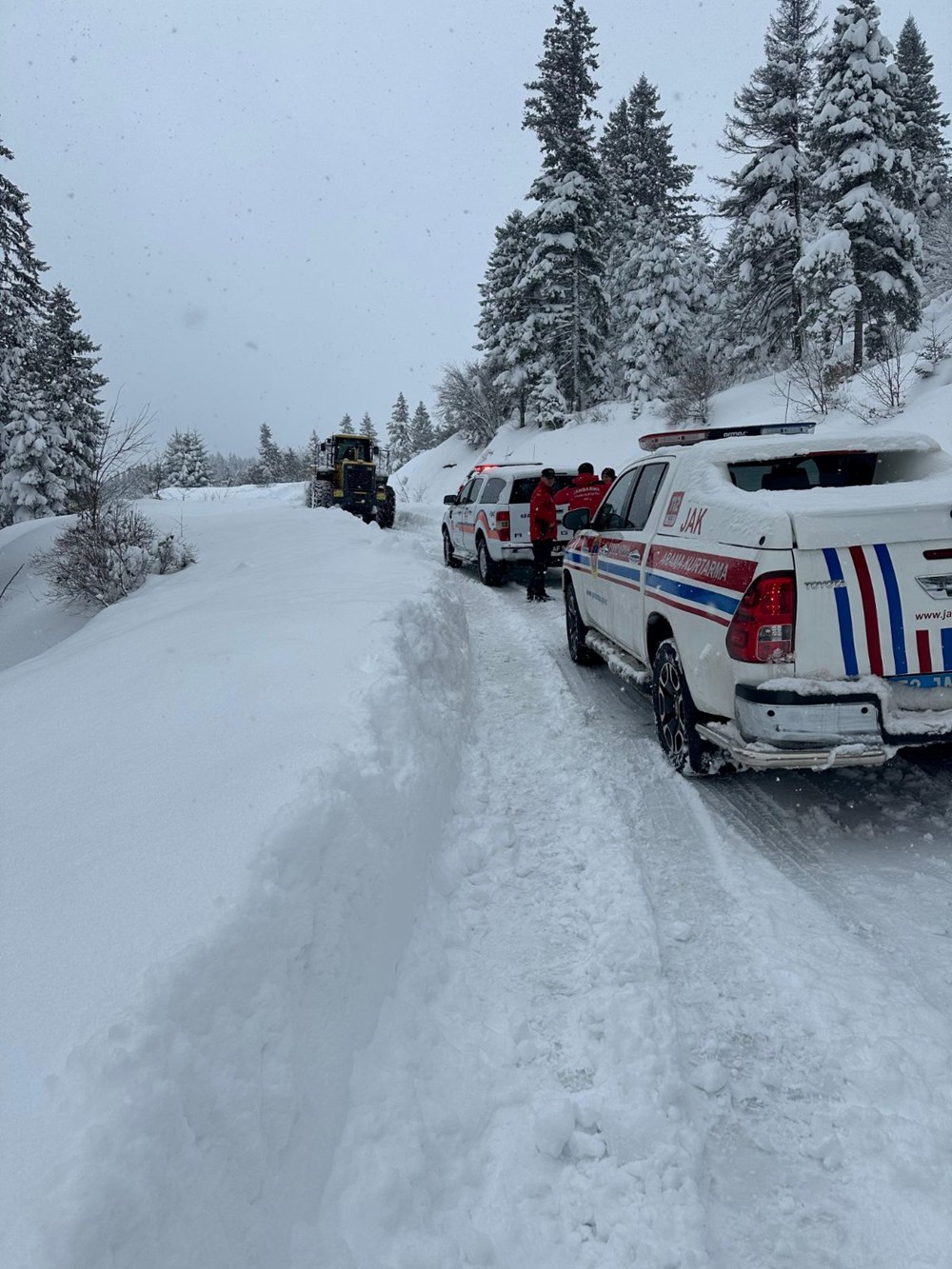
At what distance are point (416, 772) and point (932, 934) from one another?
2.45 m

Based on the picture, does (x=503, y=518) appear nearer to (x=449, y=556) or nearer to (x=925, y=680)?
(x=449, y=556)

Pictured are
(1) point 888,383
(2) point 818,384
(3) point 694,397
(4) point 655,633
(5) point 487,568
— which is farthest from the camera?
(3) point 694,397

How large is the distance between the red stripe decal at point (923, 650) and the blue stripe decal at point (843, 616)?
0.30 m

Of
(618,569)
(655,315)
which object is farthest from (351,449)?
(618,569)

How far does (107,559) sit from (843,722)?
10535 mm

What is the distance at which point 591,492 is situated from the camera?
10578 mm

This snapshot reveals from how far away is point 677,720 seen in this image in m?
4.64

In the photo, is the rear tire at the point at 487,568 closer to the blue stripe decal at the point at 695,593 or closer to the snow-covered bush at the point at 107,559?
the snow-covered bush at the point at 107,559

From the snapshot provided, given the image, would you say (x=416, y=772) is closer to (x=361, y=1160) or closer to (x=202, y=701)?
(x=202, y=701)

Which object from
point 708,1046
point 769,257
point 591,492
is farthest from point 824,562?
point 769,257

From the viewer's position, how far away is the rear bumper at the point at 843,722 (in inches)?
136

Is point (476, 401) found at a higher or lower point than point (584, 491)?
higher

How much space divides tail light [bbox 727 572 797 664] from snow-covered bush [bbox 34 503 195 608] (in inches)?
393

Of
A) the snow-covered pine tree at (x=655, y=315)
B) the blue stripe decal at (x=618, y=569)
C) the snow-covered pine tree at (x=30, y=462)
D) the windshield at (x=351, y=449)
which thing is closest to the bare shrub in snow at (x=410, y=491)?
the snow-covered pine tree at (x=655, y=315)
